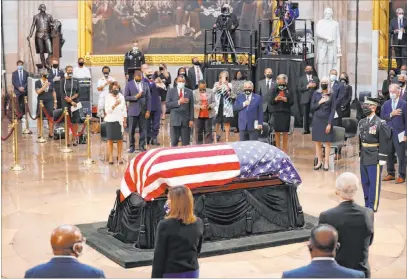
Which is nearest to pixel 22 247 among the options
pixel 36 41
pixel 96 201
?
pixel 96 201

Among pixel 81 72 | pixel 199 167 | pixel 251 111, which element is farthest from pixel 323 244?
pixel 81 72

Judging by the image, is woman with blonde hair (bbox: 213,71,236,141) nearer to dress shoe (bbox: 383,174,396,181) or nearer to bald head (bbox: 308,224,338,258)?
dress shoe (bbox: 383,174,396,181)

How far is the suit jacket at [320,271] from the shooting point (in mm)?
5418

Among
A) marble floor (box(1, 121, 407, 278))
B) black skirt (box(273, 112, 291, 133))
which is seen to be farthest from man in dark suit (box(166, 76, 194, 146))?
black skirt (box(273, 112, 291, 133))

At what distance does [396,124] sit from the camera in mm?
15219

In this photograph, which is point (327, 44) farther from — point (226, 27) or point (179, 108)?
point (179, 108)

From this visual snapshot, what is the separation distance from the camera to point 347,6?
2625cm

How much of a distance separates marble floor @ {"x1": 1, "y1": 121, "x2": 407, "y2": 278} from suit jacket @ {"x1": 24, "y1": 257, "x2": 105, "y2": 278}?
161 inches

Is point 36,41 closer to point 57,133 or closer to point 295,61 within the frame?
point 57,133

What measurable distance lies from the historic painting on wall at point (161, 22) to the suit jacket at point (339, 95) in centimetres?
816

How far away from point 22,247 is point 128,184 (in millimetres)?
1585

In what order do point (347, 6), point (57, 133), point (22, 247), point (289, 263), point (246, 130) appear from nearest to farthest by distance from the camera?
point (289, 263) → point (22, 247) → point (246, 130) → point (57, 133) → point (347, 6)

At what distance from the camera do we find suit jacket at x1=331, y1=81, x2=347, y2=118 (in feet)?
57.1

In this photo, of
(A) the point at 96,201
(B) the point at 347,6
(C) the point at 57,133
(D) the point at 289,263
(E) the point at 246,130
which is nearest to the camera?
(D) the point at 289,263
